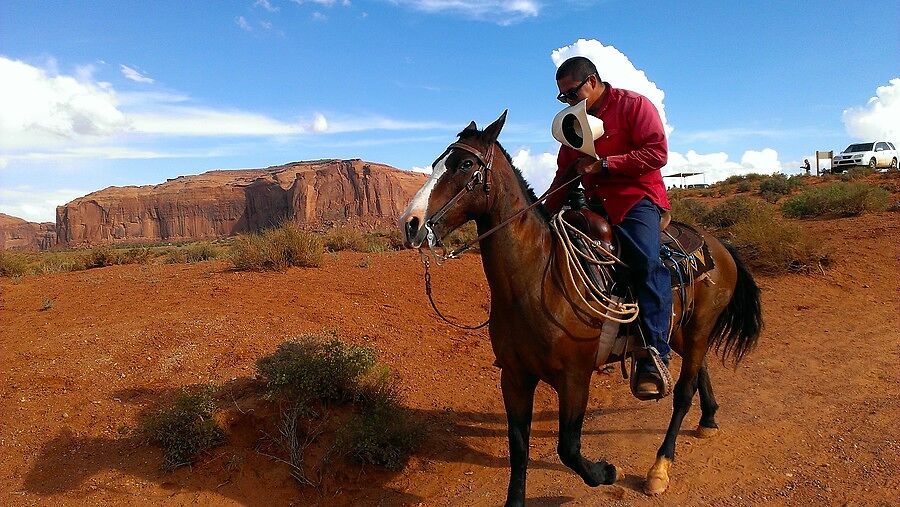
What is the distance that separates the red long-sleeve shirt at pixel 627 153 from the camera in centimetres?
335

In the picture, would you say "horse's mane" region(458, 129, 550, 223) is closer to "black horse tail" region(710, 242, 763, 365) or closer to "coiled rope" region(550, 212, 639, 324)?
"coiled rope" region(550, 212, 639, 324)

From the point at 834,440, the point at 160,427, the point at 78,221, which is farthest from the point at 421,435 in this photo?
the point at 78,221

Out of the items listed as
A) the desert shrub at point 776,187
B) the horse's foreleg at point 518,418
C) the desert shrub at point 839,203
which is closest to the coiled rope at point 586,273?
the horse's foreleg at point 518,418

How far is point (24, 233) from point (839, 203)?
465 ft

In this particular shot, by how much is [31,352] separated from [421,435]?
15.5ft

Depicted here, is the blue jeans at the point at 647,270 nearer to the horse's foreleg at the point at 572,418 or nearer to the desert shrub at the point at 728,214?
the horse's foreleg at the point at 572,418

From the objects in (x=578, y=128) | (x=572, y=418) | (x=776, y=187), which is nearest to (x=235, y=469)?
(x=572, y=418)

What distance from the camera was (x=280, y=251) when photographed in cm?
1030

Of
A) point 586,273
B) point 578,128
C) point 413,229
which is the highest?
point 578,128

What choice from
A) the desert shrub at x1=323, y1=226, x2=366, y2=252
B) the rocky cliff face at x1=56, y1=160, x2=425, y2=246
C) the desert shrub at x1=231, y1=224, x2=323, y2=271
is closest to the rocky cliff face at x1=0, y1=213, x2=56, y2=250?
the rocky cliff face at x1=56, y1=160, x2=425, y2=246

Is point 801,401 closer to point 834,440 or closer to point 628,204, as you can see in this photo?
point 834,440

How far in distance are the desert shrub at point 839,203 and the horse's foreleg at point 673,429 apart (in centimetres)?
1290

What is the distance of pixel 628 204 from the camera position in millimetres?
3562

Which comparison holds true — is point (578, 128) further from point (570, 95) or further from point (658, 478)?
point (658, 478)
